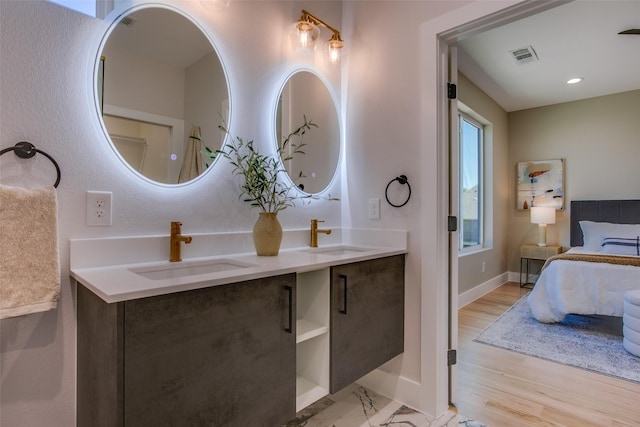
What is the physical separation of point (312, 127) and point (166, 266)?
1181 millimetres

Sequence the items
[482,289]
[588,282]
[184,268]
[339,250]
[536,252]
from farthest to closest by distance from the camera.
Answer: [536,252] < [482,289] < [588,282] < [339,250] < [184,268]

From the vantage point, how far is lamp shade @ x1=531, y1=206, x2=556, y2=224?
15.1 feet

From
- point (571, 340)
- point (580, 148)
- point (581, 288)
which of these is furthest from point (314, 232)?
point (580, 148)

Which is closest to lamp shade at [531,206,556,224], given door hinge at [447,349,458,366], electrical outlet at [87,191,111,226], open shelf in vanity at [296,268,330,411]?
door hinge at [447,349,458,366]

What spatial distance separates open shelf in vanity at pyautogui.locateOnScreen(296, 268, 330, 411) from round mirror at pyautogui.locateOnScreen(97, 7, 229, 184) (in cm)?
73

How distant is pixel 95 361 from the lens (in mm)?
1011

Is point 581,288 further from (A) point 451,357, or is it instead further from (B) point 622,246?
(A) point 451,357

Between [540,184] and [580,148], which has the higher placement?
[580,148]

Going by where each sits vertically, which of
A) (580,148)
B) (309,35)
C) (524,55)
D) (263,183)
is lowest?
(263,183)

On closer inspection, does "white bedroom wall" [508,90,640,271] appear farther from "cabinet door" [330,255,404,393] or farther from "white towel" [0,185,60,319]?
"white towel" [0,185,60,319]

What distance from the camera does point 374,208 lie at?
2047 millimetres

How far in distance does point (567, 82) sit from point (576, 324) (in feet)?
9.14

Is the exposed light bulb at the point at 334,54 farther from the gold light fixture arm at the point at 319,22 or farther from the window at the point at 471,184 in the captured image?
the window at the point at 471,184

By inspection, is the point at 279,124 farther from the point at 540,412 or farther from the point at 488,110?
the point at 488,110
